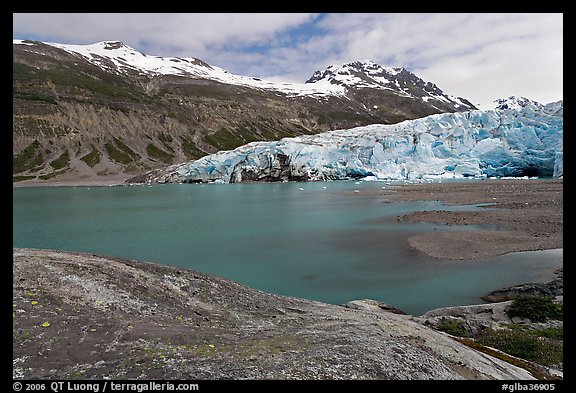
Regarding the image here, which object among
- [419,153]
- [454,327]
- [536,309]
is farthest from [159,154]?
[536,309]

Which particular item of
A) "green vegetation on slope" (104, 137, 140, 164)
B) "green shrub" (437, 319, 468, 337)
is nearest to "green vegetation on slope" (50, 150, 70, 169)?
"green vegetation on slope" (104, 137, 140, 164)

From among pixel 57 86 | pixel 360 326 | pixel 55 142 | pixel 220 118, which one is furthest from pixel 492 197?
pixel 57 86

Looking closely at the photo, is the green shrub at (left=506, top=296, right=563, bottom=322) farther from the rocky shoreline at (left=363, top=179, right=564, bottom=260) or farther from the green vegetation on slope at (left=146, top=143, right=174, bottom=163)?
the green vegetation on slope at (left=146, top=143, right=174, bottom=163)

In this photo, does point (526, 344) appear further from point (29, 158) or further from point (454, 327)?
point (29, 158)

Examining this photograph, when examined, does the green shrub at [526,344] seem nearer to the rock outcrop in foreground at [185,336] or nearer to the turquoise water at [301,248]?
the rock outcrop in foreground at [185,336]

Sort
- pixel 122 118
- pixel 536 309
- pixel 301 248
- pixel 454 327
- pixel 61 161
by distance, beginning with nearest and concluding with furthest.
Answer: pixel 454 327 → pixel 536 309 → pixel 301 248 → pixel 61 161 → pixel 122 118
